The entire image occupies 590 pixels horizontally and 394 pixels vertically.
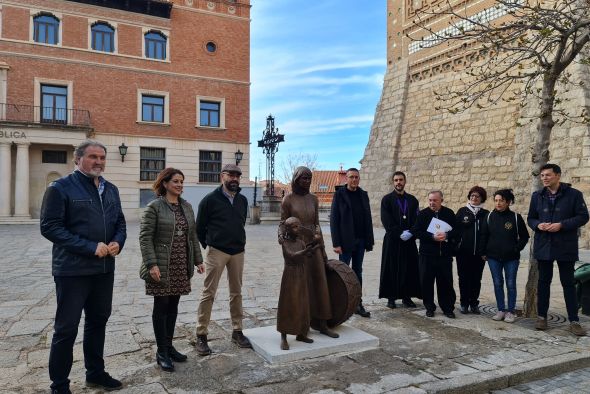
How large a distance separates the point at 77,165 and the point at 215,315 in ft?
9.64

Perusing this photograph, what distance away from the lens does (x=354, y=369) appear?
396cm

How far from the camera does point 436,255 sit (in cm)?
594

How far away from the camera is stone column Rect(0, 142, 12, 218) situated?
21641 mm

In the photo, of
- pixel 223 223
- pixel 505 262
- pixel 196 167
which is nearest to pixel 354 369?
pixel 223 223

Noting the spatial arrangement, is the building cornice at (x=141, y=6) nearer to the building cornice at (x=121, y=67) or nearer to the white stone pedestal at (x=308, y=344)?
the building cornice at (x=121, y=67)

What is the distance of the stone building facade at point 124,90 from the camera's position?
73.9 feet

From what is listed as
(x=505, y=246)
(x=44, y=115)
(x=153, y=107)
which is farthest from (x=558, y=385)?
(x=44, y=115)

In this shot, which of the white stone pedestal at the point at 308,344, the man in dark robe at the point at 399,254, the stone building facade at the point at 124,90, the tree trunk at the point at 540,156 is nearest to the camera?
the white stone pedestal at the point at 308,344

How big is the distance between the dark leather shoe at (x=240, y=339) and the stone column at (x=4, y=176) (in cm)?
2179

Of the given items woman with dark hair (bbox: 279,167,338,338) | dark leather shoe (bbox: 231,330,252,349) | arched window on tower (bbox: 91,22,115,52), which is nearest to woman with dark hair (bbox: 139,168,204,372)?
dark leather shoe (bbox: 231,330,252,349)

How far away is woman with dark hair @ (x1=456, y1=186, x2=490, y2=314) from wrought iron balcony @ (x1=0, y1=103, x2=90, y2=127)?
22.0 metres

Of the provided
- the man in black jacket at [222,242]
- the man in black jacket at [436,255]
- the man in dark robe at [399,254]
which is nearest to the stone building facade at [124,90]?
the man in dark robe at [399,254]

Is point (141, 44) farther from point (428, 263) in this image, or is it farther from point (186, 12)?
point (428, 263)

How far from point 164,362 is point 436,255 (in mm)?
3735
